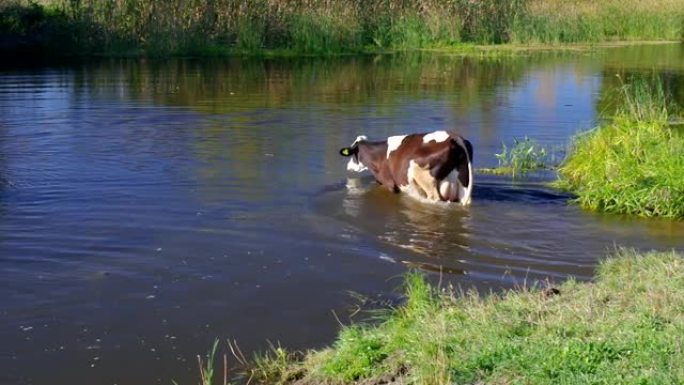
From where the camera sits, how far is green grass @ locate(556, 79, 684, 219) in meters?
9.91

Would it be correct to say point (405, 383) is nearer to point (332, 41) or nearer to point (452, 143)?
point (452, 143)

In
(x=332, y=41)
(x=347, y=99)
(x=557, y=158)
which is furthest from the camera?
(x=332, y=41)

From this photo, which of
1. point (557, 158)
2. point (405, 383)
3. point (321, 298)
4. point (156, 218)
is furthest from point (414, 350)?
point (557, 158)

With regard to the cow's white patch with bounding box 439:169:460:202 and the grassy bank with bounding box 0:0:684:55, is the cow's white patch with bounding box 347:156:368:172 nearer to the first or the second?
the cow's white patch with bounding box 439:169:460:202

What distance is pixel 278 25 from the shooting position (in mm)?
30734

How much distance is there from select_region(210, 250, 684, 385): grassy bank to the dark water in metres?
0.70

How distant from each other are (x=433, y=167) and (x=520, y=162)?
7.31 ft

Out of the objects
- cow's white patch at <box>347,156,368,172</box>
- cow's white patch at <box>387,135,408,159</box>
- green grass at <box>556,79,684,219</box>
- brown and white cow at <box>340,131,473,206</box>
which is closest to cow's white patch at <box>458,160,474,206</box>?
brown and white cow at <box>340,131,473,206</box>

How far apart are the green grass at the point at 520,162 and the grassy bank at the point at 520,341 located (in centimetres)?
529

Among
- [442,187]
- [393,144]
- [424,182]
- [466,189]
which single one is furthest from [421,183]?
[393,144]

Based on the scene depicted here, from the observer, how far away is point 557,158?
13.1 metres

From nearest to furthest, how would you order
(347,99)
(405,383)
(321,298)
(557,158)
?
(405,383), (321,298), (557,158), (347,99)

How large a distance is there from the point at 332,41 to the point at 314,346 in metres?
25.0

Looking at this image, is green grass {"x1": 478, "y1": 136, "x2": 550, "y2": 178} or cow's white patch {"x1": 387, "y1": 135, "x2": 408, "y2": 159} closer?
cow's white patch {"x1": 387, "y1": 135, "x2": 408, "y2": 159}
